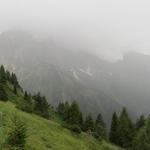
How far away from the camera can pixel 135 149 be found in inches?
2840

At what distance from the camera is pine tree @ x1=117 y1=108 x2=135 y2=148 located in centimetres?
9140

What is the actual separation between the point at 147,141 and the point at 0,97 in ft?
120

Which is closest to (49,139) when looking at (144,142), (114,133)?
(144,142)

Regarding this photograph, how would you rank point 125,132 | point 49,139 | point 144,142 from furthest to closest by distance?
point 125,132, point 144,142, point 49,139

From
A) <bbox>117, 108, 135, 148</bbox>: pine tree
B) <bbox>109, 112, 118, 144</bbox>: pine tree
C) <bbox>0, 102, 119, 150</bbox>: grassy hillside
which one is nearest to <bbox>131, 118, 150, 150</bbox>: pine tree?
<bbox>0, 102, 119, 150</bbox>: grassy hillside

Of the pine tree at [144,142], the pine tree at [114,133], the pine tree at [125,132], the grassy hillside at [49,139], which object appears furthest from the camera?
the pine tree at [114,133]

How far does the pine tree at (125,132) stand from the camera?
91.4m

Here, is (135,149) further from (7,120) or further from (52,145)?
(7,120)

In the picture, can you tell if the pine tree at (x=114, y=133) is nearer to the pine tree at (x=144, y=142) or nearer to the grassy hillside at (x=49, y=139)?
the pine tree at (x=144, y=142)

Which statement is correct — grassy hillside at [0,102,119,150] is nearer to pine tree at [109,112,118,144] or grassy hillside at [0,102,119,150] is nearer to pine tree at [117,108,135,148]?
pine tree at [117,108,135,148]

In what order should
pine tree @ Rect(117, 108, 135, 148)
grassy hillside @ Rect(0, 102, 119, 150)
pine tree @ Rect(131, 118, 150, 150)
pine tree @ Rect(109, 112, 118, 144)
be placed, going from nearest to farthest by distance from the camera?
1. grassy hillside @ Rect(0, 102, 119, 150)
2. pine tree @ Rect(131, 118, 150, 150)
3. pine tree @ Rect(117, 108, 135, 148)
4. pine tree @ Rect(109, 112, 118, 144)

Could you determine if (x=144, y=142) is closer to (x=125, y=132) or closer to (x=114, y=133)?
(x=125, y=132)

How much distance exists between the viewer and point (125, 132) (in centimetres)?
9344

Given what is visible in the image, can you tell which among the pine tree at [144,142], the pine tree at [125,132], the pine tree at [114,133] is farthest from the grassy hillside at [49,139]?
the pine tree at [114,133]
